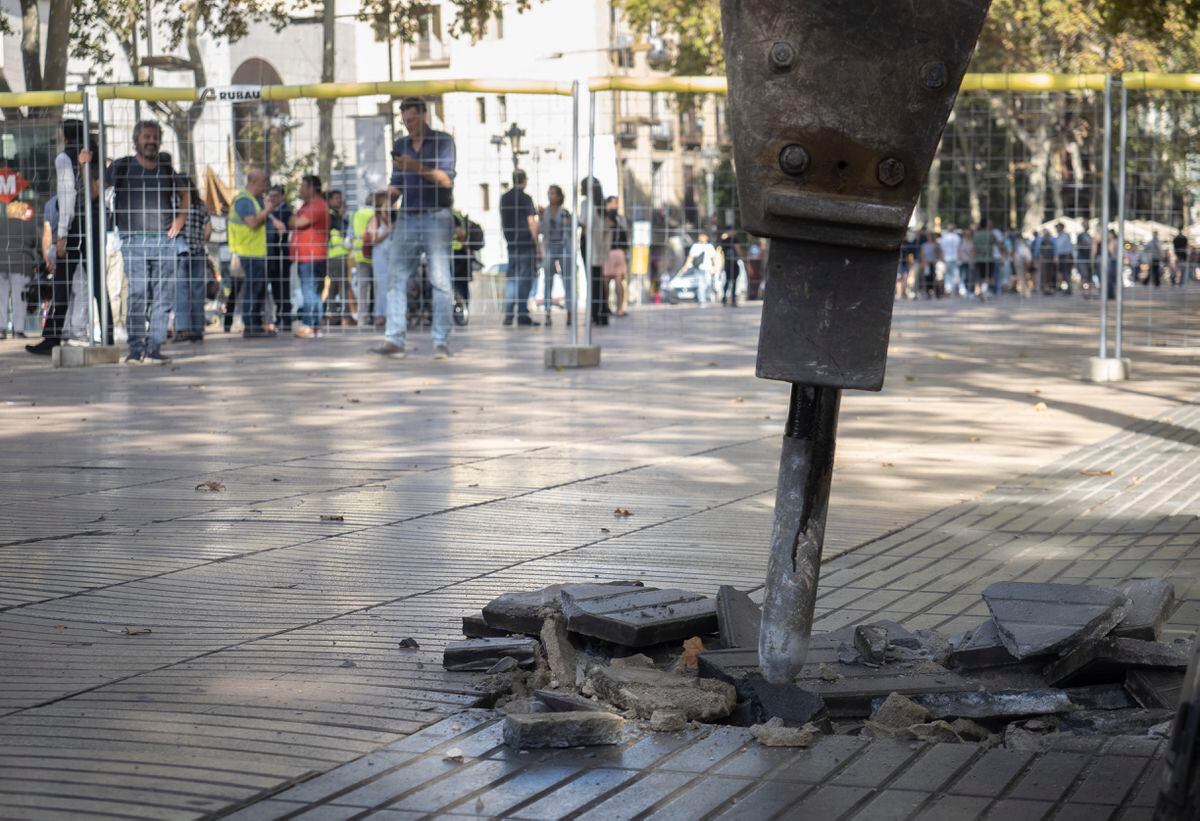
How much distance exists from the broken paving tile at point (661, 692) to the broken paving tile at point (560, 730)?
0.61 ft

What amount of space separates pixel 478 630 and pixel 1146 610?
1.74 m

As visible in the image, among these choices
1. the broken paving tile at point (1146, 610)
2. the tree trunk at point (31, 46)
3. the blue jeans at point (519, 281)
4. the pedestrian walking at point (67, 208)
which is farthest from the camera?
the tree trunk at point (31, 46)

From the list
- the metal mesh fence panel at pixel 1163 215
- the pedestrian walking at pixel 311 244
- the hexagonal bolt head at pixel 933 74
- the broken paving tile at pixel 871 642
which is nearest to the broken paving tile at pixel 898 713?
the broken paving tile at pixel 871 642

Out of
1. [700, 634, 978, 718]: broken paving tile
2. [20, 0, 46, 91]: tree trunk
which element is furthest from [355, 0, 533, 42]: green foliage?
[700, 634, 978, 718]: broken paving tile

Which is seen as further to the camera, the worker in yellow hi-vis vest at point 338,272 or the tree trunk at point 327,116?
the tree trunk at point 327,116

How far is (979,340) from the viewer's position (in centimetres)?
2073

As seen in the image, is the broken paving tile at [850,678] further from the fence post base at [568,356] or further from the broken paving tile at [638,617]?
the fence post base at [568,356]

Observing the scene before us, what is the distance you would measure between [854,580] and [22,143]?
1361cm

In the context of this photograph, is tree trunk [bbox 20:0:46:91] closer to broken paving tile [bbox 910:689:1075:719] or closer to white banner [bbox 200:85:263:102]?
white banner [bbox 200:85:263:102]

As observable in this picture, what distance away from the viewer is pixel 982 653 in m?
3.93

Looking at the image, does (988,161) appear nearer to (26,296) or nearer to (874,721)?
(26,296)

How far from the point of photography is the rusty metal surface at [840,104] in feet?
10.3

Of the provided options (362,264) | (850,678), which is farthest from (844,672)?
(362,264)

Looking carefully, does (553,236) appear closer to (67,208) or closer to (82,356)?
(67,208)
